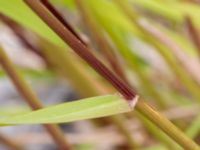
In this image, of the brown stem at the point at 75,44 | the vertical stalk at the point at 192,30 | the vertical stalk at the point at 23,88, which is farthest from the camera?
the vertical stalk at the point at 192,30

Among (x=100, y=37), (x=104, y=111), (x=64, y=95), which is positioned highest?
(x=64, y=95)

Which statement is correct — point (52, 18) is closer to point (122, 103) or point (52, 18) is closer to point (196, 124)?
point (122, 103)

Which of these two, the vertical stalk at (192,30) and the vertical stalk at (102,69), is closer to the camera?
the vertical stalk at (102,69)

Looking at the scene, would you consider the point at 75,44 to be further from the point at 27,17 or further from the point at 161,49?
the point at 161,49

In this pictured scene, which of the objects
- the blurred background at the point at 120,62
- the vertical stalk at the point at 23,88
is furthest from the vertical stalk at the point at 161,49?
the vertical stalk at the point at 23,88

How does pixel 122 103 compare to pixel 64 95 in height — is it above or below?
below

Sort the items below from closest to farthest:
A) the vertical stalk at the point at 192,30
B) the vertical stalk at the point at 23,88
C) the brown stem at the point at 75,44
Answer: the brown stem at the point at 75,44 → the vertical stalk at the point at 23,88 → the vertical stalk at the point at 192,30

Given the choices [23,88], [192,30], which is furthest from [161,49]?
[23,88]

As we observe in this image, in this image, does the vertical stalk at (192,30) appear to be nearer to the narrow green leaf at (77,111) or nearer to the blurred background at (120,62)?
the blurred background at (120,62)

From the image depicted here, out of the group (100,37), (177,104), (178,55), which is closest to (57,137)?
(100,37)
